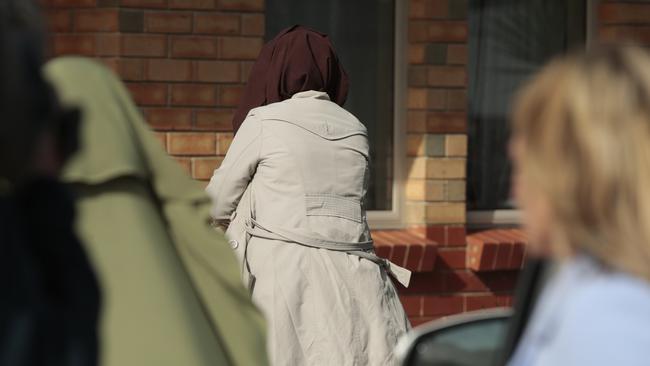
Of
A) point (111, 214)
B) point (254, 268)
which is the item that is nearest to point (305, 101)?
point (254, 268)

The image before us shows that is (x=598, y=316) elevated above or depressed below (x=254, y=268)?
above

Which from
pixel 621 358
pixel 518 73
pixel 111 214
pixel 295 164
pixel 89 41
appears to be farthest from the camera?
pixel 518 73

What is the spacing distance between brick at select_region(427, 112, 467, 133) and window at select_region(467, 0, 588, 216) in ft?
1.28

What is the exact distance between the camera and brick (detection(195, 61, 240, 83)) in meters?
5.82

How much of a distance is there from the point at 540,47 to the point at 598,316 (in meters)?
5.56

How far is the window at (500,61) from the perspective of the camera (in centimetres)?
675

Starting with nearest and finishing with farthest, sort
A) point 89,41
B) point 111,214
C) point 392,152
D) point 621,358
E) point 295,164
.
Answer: point 621,358
point 111,214
point 295,164
point 89,41
point 392,152

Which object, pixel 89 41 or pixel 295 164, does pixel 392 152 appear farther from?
pixel 295 164

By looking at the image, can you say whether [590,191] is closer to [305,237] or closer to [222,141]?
[305,237]

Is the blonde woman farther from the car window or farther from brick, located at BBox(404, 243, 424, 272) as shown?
brick, located at BBox(404, 243, 424, 272)

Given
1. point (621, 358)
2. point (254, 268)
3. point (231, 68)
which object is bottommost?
point (254, 268)

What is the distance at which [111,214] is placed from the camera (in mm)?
2383

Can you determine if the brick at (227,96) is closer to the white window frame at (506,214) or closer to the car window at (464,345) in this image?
the white window frame at (506,214)

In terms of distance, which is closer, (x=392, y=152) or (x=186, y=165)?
(x=186, y=165)
